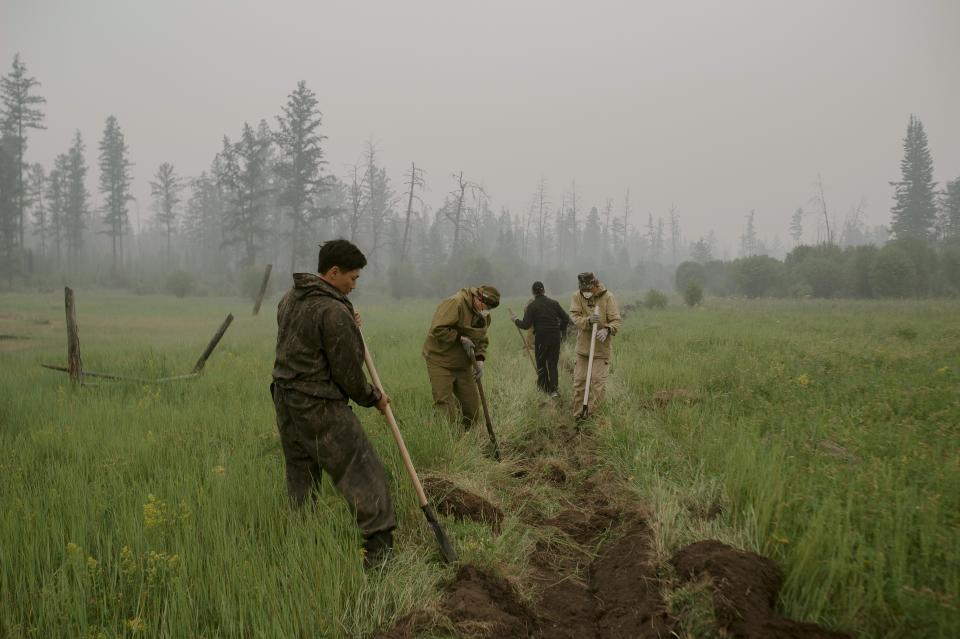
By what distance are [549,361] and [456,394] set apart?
3.01 m

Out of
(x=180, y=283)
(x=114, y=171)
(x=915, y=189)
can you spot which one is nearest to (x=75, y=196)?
(x=114, y=171)

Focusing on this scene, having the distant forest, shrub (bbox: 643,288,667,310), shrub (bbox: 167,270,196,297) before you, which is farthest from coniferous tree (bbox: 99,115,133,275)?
shrub (bbox: 643,288,667,310)

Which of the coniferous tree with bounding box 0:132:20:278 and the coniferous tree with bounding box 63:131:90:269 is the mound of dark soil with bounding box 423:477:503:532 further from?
the coniferous tree with bounding box 63:131:90:269

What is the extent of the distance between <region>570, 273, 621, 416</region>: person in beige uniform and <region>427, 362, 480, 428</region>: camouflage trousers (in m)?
1.90

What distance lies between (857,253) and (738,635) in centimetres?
4212

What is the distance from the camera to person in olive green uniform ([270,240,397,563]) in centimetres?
334

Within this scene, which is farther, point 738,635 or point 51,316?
point 51,316

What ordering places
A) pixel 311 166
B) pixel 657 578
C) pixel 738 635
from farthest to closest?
pixel 311 166, pixel 657 578, pixel 738 635

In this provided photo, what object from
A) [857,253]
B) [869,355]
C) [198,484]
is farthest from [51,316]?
[857,253]

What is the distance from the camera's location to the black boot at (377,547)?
334 centimetres

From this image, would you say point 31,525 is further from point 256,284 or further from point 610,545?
point 256,284

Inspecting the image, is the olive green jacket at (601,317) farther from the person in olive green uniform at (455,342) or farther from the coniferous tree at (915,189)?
the coniferous tree at (915,189)

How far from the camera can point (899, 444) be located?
14.4ft

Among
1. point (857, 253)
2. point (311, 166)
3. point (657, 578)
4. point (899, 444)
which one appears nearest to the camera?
point (657, 578)
